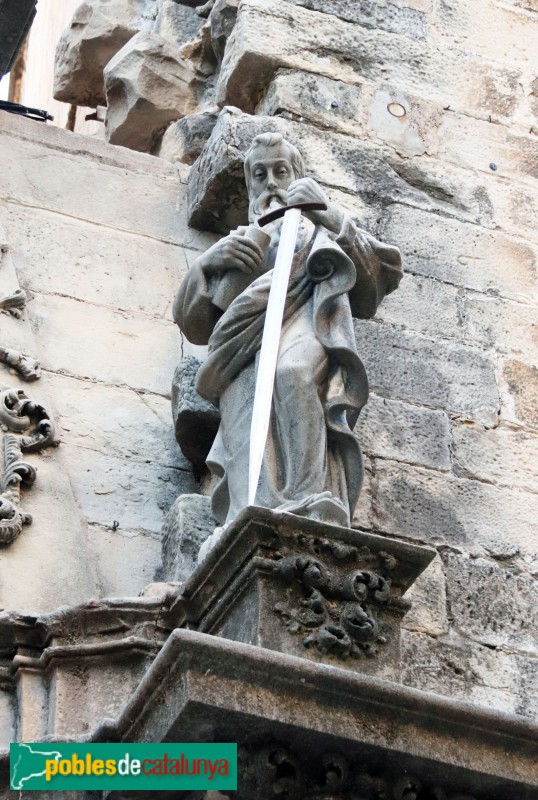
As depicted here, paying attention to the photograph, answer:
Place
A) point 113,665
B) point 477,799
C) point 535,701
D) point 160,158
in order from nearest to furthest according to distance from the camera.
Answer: point 477,799, point 113,665, point 535,701, point 160,158

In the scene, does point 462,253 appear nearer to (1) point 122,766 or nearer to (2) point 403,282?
(2) point 403,282

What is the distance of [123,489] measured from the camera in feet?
16.2

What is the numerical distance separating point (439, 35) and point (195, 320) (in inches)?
82.0

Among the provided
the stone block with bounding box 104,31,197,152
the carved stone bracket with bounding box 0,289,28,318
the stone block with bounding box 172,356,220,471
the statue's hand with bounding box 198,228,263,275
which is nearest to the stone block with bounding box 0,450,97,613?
the stone block with bounding box 172,356,220,471

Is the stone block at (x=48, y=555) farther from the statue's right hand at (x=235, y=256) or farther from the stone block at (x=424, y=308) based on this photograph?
the stone block at (x=424, y=308)

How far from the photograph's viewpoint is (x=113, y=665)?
4234mm

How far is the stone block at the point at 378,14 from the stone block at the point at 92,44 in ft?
4.40

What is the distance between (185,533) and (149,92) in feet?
8.50

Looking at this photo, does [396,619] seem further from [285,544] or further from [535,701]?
[535,701]

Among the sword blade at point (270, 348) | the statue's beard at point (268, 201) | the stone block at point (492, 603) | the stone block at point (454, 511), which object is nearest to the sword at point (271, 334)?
the sword blade at point (270, 348)

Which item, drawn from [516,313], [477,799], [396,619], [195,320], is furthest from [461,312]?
[477,799]

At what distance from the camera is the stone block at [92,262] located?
17.9ft

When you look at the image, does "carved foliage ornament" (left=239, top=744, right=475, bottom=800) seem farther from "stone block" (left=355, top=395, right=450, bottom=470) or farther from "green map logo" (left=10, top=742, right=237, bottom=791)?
"stone block" (left=355, top=395, right=450, bottom=470)

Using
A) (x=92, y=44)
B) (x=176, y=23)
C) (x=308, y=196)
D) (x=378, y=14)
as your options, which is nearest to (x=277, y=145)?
(x=308, y=196)
